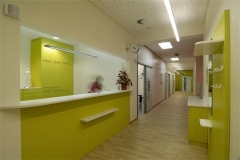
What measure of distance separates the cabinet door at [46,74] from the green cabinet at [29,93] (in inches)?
10.5

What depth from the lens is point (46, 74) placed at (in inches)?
167

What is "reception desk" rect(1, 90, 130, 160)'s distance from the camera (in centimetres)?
163

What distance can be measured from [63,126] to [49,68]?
295 cm

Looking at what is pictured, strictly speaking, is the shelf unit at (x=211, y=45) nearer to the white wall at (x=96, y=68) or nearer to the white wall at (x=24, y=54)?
the white wall at (x=96, y=68)

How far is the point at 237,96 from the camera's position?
1042 mm

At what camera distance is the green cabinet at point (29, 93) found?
3590mm

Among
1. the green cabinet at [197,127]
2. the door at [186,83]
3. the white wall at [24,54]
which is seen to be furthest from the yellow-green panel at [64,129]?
the door at [186,83]

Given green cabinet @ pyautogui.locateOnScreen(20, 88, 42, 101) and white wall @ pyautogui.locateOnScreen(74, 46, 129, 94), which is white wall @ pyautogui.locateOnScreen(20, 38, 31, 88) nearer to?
green cabinet @ pyautogui.locateOnScreen(20, 88, 42, 101)

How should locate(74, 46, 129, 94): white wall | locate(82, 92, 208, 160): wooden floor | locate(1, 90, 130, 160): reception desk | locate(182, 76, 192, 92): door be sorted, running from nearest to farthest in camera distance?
locate(1, 90, 130, 160): reception desk < locate(82, 92, 208, 160): wooden floor < locate(74, 46, 129, 94): white wall < locate(182, 76, 192, 92): door

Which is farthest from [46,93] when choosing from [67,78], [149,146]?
[149,146]

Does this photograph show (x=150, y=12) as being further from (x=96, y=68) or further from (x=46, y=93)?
(x=46, y=93)

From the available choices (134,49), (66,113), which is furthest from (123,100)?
(66,113)

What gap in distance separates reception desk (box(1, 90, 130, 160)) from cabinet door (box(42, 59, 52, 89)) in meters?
2.32

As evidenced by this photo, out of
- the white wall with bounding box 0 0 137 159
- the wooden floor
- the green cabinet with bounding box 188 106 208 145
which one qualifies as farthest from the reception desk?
the green cabinet with bounding box 188 106 208 145
